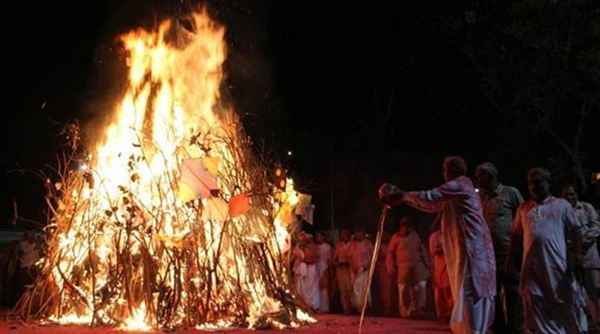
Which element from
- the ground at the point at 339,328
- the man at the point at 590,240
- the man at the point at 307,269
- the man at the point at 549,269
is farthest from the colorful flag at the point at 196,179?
the man at the point at 307,269

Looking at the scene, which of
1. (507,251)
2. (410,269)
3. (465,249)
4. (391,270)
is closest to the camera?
(465,249)

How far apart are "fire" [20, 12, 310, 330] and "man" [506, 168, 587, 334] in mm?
3844

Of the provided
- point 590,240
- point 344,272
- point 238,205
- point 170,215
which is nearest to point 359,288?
point 344,272

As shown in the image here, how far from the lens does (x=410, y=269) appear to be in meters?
12.7

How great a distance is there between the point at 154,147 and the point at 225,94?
1.43 m

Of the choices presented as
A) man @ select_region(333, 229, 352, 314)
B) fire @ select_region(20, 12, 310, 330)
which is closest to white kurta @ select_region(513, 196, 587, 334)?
fire @ select_region(20, 12, 310, 330)

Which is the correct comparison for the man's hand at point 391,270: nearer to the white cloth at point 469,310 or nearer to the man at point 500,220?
the man at point 500,220

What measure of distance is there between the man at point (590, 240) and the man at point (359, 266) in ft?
14.7

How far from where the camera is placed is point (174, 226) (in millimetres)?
9836

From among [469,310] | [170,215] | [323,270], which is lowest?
[469,310]

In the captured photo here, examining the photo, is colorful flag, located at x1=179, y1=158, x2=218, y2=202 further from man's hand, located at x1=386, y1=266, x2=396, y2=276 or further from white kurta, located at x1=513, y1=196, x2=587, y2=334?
man's hand, located at x1=386, y1=266, x2=396, y2=276

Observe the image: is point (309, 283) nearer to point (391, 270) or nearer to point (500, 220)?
point (391, 270)

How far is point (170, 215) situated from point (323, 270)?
5087 mm

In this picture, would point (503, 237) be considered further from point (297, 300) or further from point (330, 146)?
point (330, 146)
